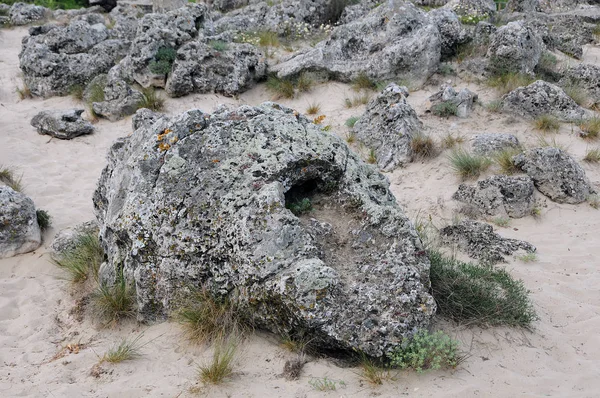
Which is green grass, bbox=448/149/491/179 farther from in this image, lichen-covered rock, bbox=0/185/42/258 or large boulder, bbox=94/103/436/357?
lichen-covered rock, bbox=0/185/42/258

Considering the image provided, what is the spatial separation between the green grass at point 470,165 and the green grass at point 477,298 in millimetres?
2900

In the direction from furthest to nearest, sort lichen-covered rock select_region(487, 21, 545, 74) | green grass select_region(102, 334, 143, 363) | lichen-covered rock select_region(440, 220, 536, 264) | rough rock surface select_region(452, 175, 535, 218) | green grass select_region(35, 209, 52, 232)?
lichen-covered rock select_region(487, 21, 545, 74) < rough rock surface select_region(452, 175, 535, 218) < green grass select_region(35, 209, 52, 232) < lichen-covered rock select_region(440, 220, 536, 264) < green grass select_region(102, 334, 143, 363)

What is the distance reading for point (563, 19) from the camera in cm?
1252

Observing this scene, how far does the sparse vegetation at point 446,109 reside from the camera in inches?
344

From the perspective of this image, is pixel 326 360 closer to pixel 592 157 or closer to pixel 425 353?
pixel 425 353

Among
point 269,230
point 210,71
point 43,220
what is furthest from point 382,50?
point 269,230

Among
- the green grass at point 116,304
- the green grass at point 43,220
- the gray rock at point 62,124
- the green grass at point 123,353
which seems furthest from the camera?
the gray rock at point 62,124

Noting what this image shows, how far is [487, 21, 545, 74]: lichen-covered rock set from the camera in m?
9.51

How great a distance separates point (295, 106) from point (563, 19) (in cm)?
717

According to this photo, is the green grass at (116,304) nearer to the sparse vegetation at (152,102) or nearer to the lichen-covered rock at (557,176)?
the lichen-covered rock at (557,176)

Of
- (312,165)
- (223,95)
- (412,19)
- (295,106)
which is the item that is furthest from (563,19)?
(312,165)

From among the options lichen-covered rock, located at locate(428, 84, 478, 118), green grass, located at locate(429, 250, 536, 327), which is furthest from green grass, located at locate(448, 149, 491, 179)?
green grass, located at locate(429, 250, 536, 327)

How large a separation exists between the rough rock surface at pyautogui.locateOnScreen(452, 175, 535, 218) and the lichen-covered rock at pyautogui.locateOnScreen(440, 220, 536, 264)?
0.79m

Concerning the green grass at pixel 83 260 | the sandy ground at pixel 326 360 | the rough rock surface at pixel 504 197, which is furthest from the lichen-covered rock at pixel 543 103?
the green grass at pixel 83 260
